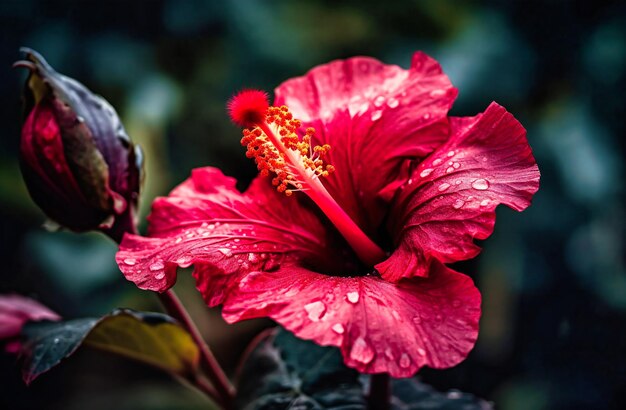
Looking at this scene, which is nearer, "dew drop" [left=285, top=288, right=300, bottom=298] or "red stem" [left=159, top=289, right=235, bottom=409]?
"dew drop" [left=285, top=288, right=300, bottom=298]

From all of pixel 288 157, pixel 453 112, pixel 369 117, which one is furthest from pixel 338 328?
pixel 453 112

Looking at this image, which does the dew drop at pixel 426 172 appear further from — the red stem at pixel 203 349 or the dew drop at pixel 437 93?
the red stem at pixel 203 349

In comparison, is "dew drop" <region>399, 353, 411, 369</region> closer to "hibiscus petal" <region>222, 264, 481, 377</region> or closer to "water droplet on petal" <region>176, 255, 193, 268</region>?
"hibiscus petal" <region>222, 264, 481, 377</region>

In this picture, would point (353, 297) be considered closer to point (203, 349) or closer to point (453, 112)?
point (203, 349)

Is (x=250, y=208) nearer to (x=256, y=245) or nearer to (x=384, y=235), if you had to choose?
(x=256, y=245)

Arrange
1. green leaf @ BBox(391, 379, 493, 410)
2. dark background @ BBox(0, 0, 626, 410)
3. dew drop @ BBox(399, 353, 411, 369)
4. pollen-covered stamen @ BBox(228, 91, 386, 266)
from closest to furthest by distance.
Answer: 1. dew drop @ BBox(399, 353, 411, 369)
2. pollen-covered stamen @ BBox(228, 91, 386, 266)
3. green leaf @ BBox(391, 379, 493, 410)
4. dark background @ BBox(0, 0, 626, 410)

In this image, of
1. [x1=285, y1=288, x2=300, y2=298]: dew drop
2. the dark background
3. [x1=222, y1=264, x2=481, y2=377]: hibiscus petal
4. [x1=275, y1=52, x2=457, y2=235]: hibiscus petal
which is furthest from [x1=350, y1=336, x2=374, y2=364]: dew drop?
the dark background
